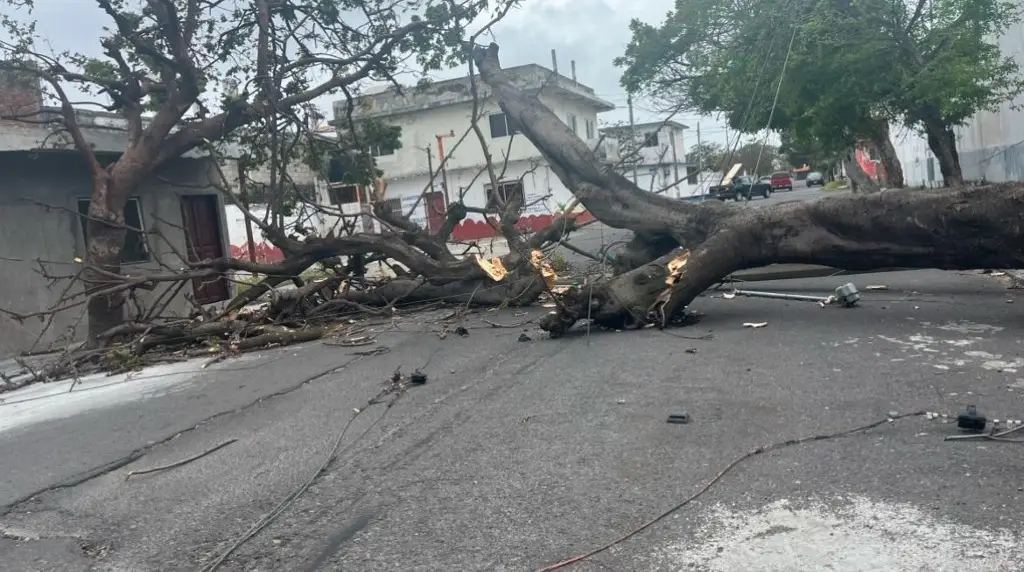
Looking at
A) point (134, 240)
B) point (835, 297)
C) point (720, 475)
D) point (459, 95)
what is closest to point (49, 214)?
point (134, 240)

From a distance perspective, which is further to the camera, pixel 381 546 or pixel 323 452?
pixel 323 452

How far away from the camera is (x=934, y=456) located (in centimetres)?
388

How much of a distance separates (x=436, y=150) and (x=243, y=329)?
2749 cm

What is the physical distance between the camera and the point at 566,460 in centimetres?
433

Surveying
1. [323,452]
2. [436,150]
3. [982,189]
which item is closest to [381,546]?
[323,452]

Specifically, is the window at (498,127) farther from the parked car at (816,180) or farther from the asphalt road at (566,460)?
the parked car at (816,180)

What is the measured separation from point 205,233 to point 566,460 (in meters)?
13.5

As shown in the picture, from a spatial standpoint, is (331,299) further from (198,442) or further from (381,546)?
(381,546)

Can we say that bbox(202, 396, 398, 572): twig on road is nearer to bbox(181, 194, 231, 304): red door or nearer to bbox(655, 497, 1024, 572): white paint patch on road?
bbox(655, 497, 1024, 572): white paint patch on road

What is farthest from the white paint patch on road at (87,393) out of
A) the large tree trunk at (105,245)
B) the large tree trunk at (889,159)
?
the large tree trunk at (889,159)

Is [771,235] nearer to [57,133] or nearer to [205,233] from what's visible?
[57,133]

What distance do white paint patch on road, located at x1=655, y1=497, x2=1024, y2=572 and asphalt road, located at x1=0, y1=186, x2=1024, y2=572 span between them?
1 cm

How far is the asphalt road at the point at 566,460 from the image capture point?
3342 millimetres

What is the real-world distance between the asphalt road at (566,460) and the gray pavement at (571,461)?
0.05ft
